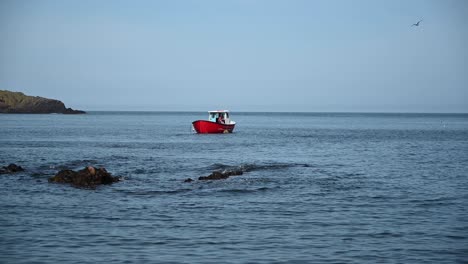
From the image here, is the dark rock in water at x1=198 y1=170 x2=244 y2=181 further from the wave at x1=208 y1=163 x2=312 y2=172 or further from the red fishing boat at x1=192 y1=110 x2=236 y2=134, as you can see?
the red fishing boat at x1=192 y1=110 x2=236 y2=134

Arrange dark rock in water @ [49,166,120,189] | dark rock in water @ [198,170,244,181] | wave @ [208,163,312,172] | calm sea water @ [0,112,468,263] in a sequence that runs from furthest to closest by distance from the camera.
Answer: wave @ [208,163,312,172] < dark rock in water @ [198,170,244,181] < dark rock in water @ [49,166,120,189] < calm sea water @ [0,112,468,263]

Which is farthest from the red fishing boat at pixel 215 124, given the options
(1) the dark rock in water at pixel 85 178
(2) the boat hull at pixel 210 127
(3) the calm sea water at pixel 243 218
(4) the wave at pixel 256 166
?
(1) the dark rock in water at pixel 85 178

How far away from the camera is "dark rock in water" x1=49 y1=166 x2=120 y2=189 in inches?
952

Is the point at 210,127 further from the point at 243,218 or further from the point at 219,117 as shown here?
the point at 243,218

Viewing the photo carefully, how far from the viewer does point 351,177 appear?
93.6ft

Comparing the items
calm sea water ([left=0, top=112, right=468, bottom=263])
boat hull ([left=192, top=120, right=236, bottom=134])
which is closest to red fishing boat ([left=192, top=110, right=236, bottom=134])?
boat hull ([left=192, top=120, right=236, bottom=134])

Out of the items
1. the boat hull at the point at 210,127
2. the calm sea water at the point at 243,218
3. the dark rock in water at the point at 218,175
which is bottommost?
the calm sea water at the point at 243,218

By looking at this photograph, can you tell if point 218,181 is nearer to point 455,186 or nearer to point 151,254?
point 455,186

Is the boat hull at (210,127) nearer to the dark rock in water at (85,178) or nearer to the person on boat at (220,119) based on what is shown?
the person on boat at (220,119)

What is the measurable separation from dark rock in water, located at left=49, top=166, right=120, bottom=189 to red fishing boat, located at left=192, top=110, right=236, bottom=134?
47579 millimetres

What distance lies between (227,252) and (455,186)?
15474mm

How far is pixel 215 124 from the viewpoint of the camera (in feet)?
238

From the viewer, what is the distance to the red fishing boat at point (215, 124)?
72812 millimetres

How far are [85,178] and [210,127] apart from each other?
161ft
